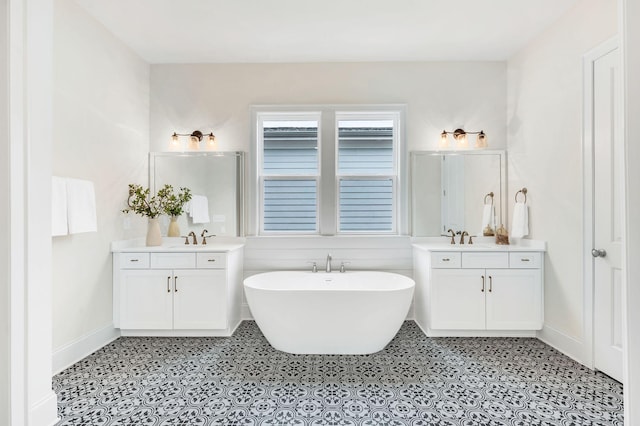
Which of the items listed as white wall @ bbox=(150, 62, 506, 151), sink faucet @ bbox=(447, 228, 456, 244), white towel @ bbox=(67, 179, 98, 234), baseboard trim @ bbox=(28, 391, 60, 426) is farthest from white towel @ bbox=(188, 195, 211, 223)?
sink faucet @ bbox=(447, 228, 456, 244)

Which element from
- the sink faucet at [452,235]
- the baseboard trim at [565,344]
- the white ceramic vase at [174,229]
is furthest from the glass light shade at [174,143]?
the baseboard trim at [565,344]

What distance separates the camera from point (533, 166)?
3.25m

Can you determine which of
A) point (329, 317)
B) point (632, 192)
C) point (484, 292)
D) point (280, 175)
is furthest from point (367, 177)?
point (632, 192)

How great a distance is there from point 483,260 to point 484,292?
278 mm

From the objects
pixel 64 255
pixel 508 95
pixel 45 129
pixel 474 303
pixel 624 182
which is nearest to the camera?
pixel 624 182

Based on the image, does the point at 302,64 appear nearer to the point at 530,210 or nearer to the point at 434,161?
the point at 434,161

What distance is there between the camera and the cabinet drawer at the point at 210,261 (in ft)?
10.4

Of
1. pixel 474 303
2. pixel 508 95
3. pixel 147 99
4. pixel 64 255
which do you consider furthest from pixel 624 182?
pixel 147 99

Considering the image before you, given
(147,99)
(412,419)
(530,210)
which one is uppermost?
(147,99)

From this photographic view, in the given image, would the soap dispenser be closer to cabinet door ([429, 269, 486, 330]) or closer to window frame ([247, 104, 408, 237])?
cabinet door ([429, 269, 486, 330])

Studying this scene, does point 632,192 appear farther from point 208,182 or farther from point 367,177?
Answer: point 208,182

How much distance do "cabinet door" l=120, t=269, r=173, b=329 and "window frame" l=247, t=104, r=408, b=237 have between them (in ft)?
3.32

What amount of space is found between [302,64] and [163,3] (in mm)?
1427

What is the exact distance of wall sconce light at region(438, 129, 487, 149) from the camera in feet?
12.0
